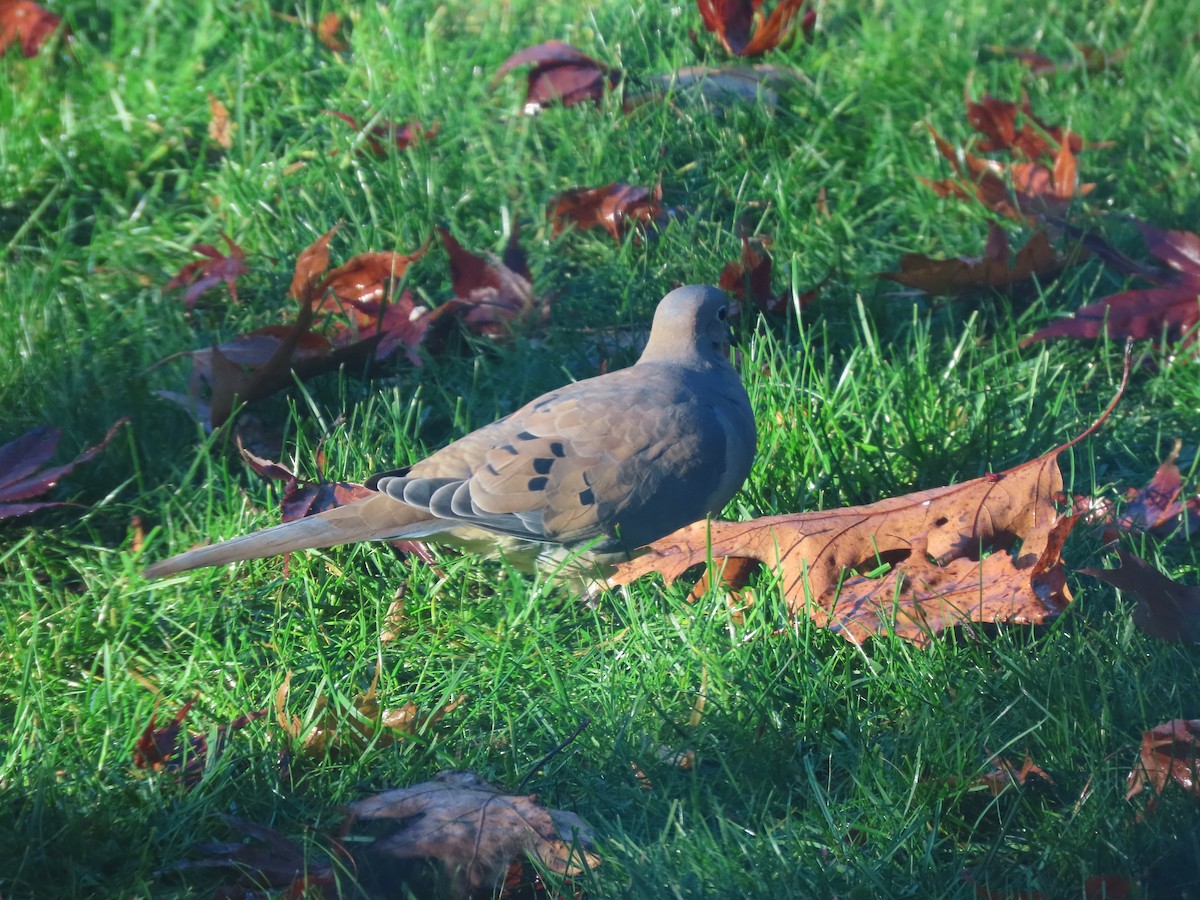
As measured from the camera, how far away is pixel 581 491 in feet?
10.3

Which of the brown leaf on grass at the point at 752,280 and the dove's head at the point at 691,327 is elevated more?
the dove's head at the point at 691,327

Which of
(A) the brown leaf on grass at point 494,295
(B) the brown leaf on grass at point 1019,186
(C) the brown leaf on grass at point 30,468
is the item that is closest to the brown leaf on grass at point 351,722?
(C) the brown leaf on grass at point 30,468

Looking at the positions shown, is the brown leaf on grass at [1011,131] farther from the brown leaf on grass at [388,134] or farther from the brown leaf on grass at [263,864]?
the brown leaf on grass at [263,864]

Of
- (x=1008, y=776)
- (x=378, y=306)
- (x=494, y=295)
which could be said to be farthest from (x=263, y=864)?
(x=494, y=295)

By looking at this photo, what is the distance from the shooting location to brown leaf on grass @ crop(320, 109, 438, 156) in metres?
4.63

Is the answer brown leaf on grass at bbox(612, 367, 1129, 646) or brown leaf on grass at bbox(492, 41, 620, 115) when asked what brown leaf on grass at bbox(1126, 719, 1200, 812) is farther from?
brown leaf on grass at bbox(492, 41, 620, 115)

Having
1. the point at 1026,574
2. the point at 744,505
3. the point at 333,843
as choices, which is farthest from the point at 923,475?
the point at 333,843

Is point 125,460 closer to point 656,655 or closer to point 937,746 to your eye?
point 656,655

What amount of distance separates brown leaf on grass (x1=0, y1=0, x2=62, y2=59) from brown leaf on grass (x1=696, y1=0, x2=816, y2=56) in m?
2.64

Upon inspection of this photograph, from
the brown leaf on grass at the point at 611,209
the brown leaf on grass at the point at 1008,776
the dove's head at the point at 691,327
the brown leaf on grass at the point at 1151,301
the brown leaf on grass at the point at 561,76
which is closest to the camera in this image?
the brown leaf on grass at the point at 1008,776

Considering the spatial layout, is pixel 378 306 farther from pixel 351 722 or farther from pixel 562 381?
pixel 351 722

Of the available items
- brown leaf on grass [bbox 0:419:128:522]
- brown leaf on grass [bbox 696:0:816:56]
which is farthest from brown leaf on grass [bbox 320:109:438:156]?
brown leaf on grass [bbox 0:419:128:522]

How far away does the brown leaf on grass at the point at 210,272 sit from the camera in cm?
420

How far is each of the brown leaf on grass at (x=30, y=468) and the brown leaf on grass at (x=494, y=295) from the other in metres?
1.14
